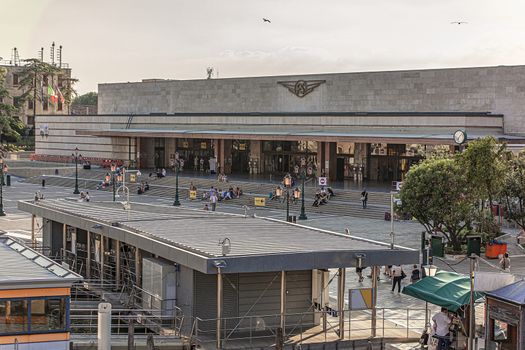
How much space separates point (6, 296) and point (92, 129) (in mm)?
86960

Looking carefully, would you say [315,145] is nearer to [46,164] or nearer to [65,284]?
[46,164]

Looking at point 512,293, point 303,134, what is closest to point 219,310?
point 512,293

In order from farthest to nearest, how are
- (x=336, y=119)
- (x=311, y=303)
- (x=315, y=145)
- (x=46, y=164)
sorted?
(x=46, y=164) < (x=315, y=145) < (x=336, y=119) < (x=311, y=303)

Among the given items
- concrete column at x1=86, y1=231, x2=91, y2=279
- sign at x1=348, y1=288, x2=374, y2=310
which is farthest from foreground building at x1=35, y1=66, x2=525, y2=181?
sign at x1=348, y1=288, x2=374, y2=310

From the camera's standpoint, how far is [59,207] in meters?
35.4

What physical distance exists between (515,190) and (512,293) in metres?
24.8

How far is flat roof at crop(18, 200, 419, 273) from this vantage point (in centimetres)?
2308

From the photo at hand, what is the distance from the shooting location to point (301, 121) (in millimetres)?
83250

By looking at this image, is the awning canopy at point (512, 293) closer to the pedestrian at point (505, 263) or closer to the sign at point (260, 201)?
the pedestrian at point (505, 263)

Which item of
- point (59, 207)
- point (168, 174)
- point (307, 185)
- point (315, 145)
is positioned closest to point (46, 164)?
point (168, 174)

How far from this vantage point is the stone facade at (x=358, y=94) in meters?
74.4

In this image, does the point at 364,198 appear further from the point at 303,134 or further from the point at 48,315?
the point at 48,315

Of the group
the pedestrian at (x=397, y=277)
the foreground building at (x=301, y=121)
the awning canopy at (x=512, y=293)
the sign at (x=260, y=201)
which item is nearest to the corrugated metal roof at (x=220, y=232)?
the awning canopy at (x=512, y=293)

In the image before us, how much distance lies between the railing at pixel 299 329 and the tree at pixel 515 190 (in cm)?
1962
